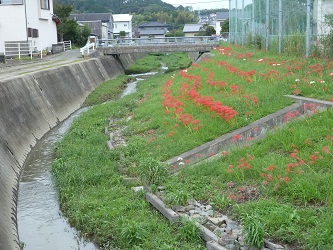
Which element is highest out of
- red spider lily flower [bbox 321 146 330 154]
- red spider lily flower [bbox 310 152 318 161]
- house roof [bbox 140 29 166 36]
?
house roof [bbox 140 29 166 36]

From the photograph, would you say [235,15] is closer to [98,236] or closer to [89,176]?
[89,176]

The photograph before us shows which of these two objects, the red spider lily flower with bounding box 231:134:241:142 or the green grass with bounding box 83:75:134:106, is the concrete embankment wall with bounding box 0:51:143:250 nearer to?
the green grass with bounding box 83:75:134:106

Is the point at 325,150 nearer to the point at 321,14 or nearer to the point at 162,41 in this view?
the point at 321,14

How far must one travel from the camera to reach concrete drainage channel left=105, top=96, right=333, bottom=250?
262 inches

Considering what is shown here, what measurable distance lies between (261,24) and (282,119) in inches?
629

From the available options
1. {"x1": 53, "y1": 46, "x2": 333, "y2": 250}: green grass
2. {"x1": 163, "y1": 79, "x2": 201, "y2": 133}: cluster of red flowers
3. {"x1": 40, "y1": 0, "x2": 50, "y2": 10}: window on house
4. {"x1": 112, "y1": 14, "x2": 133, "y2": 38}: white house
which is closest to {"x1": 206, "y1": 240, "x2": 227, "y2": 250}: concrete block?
{"x1": 53, "y1": 46, "x2": 333, "y2": 250}: green grass

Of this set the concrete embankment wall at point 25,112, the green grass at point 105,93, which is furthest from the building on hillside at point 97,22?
the concrete embankment wall at point 25,112

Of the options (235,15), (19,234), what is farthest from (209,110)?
(235,15)

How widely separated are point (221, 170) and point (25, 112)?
32.7 feet

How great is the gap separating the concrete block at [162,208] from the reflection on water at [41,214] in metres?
1.43

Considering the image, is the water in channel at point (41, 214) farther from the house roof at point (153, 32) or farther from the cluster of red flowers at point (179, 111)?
the house roof at point (153, 32)

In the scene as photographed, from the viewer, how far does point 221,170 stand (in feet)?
29.4

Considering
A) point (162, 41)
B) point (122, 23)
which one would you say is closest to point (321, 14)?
point (162, 41)

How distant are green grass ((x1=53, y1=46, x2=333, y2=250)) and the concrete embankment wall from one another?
4.00 feet
